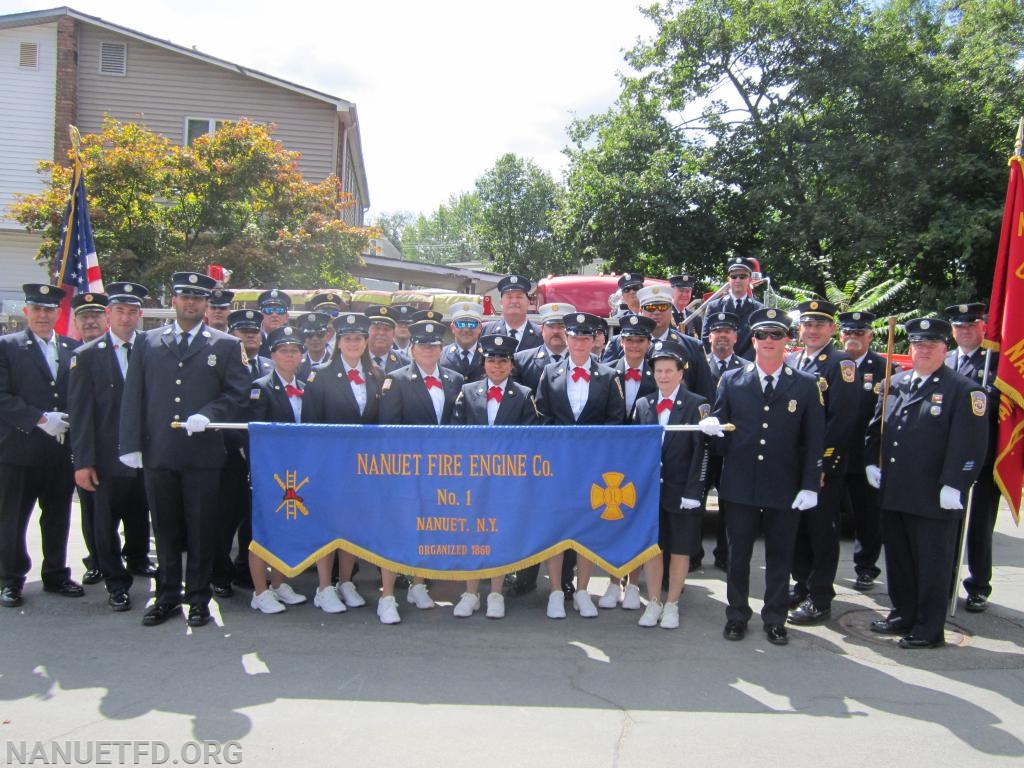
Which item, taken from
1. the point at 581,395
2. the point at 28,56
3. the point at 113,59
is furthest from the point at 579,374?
the point at 28,56

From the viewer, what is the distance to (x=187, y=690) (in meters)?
4.52

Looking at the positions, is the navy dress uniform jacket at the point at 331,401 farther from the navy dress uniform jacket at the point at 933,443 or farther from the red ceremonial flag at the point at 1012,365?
the red ceremonial flag at the point at 1012,365

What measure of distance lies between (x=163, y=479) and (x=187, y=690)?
1670 mm

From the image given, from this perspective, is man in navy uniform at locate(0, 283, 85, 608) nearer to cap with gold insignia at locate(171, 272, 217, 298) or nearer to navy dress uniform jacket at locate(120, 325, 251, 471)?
navy dress uniform jacket at locate(120, 325, 251, 471)

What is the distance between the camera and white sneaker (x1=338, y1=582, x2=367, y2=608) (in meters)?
6.03

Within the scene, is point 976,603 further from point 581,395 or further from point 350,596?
point 350,596

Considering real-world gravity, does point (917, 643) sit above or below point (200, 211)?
below

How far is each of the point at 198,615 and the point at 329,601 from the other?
88 centimetres

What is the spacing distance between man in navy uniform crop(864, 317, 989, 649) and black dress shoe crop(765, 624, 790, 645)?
2.54 ft

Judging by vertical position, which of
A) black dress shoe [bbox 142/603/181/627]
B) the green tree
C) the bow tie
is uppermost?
the green tree

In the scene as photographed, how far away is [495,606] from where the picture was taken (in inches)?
229

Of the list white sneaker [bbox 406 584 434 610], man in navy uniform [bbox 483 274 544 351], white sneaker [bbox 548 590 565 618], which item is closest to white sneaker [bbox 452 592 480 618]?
white sneaker [bbox 406 584 434 610]

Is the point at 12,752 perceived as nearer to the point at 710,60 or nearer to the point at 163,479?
the point at 163,479

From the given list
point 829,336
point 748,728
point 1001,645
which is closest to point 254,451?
point 748,728
